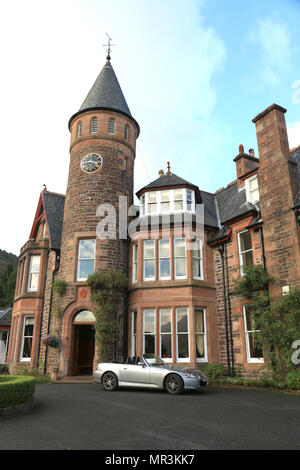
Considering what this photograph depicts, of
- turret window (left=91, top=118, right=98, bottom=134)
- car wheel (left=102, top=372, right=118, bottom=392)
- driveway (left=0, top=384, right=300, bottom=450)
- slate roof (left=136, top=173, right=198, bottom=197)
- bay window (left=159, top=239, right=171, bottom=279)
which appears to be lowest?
driveway (left=0, top=384, right=300, bottom=450)

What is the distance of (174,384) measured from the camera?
11031 mm

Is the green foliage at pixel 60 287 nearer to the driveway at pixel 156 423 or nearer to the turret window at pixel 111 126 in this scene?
the driveway at pixel 156 423

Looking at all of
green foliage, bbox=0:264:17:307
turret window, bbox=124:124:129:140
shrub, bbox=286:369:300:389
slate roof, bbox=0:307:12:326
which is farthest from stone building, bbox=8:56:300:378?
green foliage, bbox=0:264:17:307

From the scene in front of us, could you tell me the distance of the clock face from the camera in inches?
748

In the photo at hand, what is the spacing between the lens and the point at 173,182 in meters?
19.2

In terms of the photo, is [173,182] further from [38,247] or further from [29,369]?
[29,369]

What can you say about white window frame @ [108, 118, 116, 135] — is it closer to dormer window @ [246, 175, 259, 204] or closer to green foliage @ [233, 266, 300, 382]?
dormer window @ [246, 175, 259, 204]

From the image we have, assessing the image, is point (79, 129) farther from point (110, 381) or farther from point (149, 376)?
point (149, 376)

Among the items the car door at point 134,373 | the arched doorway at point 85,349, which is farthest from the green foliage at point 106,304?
the car door at point 134,373

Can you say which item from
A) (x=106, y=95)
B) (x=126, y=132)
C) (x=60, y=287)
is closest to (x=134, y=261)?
(x=60, y=287)

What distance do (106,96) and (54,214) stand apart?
7924mm

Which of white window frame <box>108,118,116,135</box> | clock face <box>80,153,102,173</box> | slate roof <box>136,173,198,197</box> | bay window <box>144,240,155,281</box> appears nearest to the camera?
bay window <box>144,240,155,281</box>

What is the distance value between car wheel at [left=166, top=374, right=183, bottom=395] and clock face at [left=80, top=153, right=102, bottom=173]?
38.8 ft
